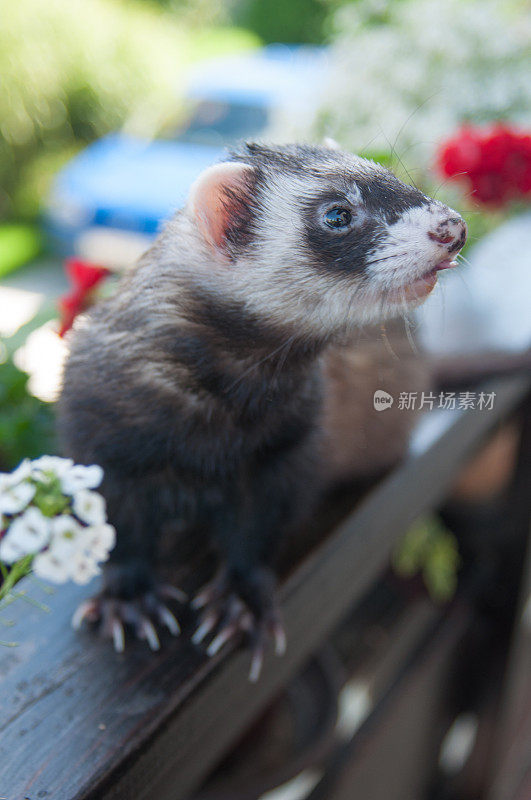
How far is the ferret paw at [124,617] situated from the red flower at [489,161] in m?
0.95

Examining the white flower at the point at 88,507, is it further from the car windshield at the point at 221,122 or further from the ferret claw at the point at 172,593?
the car windshield at the point at 221,122

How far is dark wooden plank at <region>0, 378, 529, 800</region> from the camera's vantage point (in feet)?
1.70

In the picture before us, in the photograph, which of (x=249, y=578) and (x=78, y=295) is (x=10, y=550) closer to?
(x=249, y=578)

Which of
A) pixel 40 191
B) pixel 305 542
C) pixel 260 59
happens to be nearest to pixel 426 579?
pixel 305 542

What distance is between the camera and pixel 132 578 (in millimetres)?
704

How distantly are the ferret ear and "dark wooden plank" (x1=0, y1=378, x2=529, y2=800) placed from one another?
339 millimetres

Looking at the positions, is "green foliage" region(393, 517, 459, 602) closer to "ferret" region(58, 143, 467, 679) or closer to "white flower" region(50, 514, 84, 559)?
"ferret" region(58, 143, 467, 679)

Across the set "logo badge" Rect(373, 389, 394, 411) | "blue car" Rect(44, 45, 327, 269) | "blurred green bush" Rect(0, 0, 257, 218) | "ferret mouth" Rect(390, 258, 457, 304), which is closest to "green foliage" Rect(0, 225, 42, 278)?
"blue car" Rect(44, 45, 327, 269)

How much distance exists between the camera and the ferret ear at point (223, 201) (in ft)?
1.97

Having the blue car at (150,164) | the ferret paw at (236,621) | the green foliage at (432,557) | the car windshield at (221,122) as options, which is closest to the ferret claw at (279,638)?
the ferret paw at (236,621)

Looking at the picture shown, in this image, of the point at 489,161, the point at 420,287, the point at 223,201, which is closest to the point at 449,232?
the point at 420,287

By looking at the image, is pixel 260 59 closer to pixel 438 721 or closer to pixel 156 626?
pixel 438 721

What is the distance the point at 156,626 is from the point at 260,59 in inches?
146

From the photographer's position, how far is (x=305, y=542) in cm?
82
